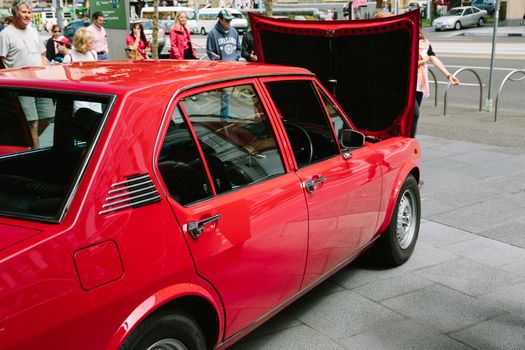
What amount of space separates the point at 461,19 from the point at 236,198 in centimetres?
4741

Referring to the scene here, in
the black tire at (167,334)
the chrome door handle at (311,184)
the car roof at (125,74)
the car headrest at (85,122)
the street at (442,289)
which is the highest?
the car roof at (125,74)

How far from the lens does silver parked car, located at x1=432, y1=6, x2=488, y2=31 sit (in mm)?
46125

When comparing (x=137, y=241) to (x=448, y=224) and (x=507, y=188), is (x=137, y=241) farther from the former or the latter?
(x=507, y=188)

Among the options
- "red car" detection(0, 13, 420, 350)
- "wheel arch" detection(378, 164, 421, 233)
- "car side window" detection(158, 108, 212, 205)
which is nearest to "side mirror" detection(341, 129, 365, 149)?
"red car" detection(0, 13, 420, 350)

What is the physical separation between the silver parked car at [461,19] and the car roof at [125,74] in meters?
45.7

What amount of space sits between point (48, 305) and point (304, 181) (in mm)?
1788

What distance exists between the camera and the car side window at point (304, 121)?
3.80 metres

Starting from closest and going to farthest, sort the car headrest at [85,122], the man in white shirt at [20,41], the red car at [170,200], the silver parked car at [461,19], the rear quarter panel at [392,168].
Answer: the red car at [170,200], the car headrest at [85,122], the rear quarter panel at [392,168], the man in white shirt at [20,41], the silver parked car at [461,19]

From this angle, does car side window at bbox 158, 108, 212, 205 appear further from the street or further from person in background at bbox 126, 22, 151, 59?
person in background at bbox 126, 22, 151, 59

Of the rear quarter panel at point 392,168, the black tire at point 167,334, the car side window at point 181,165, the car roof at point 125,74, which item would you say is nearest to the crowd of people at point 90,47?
the car roof at point 125,74

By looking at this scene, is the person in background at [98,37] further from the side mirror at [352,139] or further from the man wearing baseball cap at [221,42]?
the side mirror at [352,139]

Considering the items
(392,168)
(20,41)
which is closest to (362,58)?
(392,168)

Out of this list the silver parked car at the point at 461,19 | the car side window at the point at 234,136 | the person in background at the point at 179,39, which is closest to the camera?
the car side window at the point at 234,136

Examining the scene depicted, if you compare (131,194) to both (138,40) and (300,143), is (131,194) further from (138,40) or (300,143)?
(138,40)
